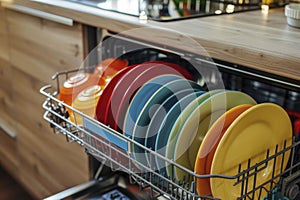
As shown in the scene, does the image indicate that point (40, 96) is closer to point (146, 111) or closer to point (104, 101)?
point (104, 101)

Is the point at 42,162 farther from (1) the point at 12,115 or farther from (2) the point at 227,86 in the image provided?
(2) the point at 227,86

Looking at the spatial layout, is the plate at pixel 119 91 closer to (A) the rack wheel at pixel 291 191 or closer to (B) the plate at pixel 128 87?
(B) the plate at pixel 128 87

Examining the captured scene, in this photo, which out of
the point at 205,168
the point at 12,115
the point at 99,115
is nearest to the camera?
the point at 205,168

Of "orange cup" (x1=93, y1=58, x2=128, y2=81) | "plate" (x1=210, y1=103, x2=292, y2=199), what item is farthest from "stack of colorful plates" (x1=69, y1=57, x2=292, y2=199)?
"orange cup" (x1=93, y1=58, x2=128, y2=81)

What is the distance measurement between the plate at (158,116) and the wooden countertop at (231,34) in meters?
0.09

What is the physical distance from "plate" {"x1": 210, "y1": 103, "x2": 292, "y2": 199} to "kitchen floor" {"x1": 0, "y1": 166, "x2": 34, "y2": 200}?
1.35 m

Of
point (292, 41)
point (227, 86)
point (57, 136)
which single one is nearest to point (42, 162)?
point (57, 136)

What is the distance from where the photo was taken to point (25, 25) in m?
1.46

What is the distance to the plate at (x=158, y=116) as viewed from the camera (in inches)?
31.4

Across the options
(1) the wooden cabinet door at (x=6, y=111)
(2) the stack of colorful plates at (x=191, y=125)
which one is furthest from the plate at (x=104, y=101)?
(1) the wooden cabinet door at (x=6, y=111)

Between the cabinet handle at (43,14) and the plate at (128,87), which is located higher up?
the cabinet handle at (43,14)

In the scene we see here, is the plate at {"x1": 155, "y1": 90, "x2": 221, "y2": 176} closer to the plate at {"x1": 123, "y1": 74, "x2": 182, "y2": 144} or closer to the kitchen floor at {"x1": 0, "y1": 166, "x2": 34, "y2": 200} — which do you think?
the plate at {"x1": 123, "y1": 74, "x2": 182, "y2": 144}

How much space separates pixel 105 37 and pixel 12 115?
0.80 metres

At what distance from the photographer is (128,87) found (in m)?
0.87
